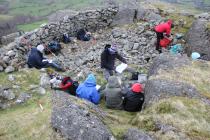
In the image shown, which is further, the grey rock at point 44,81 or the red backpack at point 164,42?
the red backpack at point 164,42

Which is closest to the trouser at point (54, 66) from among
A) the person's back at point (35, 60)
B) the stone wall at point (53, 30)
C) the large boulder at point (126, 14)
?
the person's back at point (35, 60)

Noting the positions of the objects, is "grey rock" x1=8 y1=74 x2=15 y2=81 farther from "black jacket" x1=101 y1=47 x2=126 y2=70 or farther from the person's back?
"black jacket" x1=101 y1=47 x2=126 y2=70

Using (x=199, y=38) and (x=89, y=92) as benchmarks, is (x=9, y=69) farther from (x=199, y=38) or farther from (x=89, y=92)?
(x=199, y=38)

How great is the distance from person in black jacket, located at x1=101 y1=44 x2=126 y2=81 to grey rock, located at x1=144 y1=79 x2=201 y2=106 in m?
4.53

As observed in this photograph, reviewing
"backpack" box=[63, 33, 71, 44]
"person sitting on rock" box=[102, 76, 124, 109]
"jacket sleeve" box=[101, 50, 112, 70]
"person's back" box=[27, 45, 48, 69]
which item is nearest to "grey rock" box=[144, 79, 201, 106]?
"person sitting on rock" box=[102, 76, 124, 109]

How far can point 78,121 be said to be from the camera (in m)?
11.5

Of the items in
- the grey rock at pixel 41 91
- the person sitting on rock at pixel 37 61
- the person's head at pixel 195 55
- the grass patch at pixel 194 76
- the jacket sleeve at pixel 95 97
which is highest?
the grass patch at pixel 194 76

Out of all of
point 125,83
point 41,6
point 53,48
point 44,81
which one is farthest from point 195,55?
point 41,6

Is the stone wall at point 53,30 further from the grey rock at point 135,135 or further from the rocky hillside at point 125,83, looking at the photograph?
the grey rock at point 135,135

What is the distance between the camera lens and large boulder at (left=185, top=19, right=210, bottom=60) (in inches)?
845

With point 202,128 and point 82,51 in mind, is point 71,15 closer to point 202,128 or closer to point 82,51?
point 82,51

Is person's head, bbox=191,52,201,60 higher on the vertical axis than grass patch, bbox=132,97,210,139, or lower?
lower

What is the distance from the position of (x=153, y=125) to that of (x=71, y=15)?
1845 cm

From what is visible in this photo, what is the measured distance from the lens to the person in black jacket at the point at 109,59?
1904 centimetres
